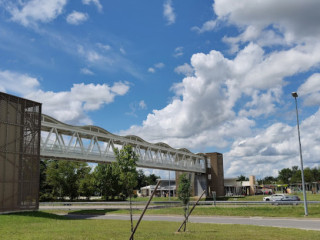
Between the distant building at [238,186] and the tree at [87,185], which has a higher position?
the tree at [87,185]

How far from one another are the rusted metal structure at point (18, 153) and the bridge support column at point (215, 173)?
60.5 metres

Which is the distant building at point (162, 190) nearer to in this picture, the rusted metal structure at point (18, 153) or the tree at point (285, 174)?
the tree at point (285, 174)

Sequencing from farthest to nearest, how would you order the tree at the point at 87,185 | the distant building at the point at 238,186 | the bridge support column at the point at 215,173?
the distant building at the point at 238,186
the bridge support column at the point at 215,173
the tree at the point at 87,185

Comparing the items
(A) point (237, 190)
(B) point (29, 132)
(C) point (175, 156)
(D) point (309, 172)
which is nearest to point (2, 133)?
(B) point (29, 132)

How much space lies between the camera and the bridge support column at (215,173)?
85562mm

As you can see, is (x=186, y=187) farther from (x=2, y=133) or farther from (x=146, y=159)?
(x=146, y=159)

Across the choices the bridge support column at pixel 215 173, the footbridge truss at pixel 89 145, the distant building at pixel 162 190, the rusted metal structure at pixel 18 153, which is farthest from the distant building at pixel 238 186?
the rusted metal structure at pixel 18 153

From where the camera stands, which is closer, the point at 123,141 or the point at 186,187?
the point at 186,187

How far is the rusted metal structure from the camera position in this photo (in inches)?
1144

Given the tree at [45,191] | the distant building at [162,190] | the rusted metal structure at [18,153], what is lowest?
the distant building at [162,190]

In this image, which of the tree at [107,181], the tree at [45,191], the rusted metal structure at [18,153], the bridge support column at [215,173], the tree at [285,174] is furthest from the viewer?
the tree at [285,174]

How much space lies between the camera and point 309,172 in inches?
4304

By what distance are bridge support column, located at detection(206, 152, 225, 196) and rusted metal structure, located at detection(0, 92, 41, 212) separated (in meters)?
60.5

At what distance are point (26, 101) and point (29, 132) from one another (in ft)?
10.1
